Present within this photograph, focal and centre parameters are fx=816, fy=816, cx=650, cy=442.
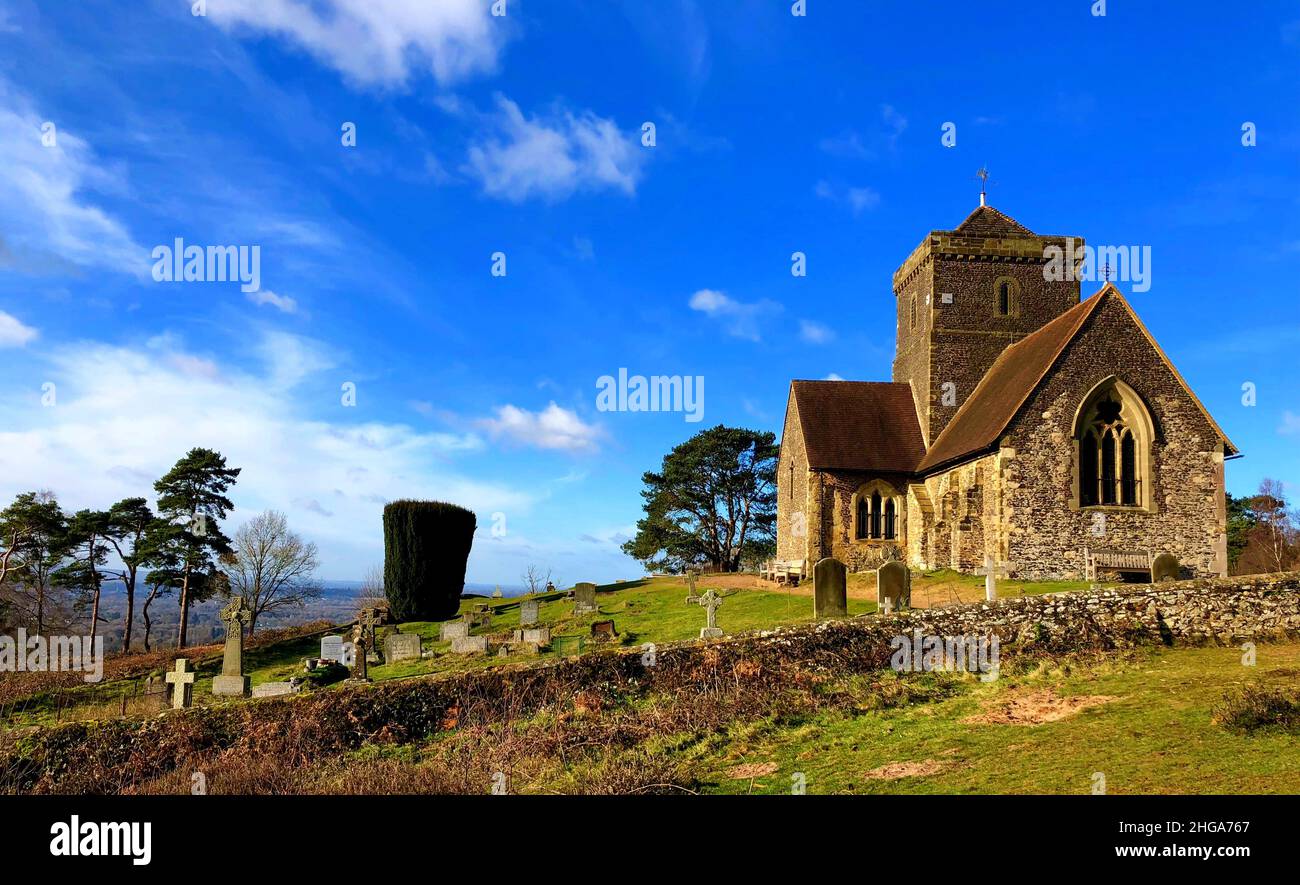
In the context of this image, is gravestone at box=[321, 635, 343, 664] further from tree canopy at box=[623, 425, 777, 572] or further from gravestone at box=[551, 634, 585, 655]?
tree canopy at box=[623, 425, 777, 572]

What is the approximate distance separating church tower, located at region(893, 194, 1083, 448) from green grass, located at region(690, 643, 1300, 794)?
19.4 meters

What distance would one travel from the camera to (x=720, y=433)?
46094 mm

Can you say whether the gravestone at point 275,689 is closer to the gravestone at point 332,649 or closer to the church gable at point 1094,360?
the gravestone at point 332,649

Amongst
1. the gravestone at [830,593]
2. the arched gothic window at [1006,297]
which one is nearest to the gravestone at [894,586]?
the gravestone at [830,593]

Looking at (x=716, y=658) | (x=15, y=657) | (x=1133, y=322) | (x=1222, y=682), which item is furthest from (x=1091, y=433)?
(x=15, y=657)

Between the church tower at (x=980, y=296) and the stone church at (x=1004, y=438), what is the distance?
53 mm

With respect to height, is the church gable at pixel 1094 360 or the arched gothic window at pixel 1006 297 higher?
the arched gothic window at pixel 1006 297

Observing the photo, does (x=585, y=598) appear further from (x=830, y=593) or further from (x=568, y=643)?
(x=830, y=593)

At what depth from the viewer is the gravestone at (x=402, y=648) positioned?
20.6 meters

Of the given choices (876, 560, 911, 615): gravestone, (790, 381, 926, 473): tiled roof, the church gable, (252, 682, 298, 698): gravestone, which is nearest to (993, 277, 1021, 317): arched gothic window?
(790, 381, 926, 473): tiled roof

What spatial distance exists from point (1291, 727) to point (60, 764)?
575 inches

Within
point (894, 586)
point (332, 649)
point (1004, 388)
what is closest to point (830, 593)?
point (894, 586)

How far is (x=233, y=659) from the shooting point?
16844mm
